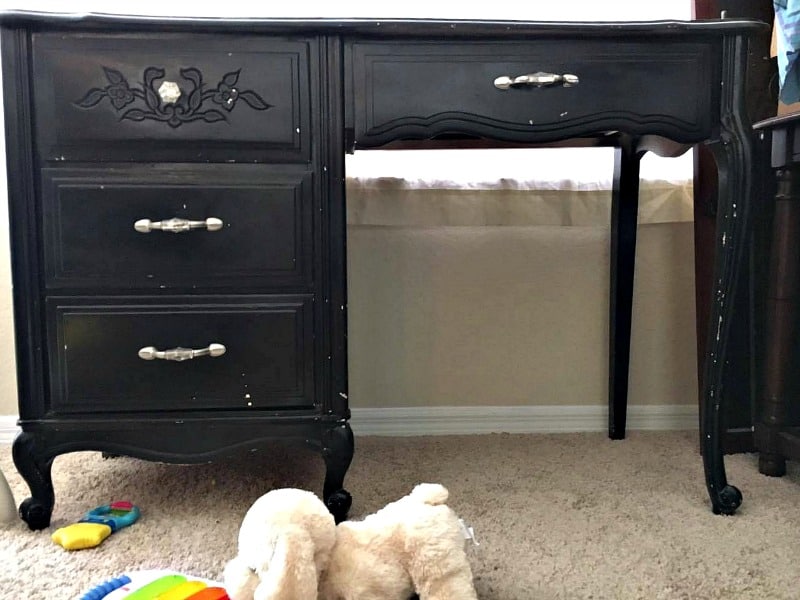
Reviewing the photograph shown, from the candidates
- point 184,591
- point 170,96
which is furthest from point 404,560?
point 170,96

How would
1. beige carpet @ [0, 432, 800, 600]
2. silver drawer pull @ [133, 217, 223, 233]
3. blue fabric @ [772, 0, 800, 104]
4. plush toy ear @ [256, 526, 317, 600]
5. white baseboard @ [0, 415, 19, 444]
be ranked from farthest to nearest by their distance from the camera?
white baseboard @ [0, 415, 19, 444] → blue fabric @ [772, 0, 800, 104] → silver drawer pull @ [133, 217, 223, 233] → beige carpet @ [0, 432, 800, 600] → plush toy ear @ [256, 526, 317, 600]

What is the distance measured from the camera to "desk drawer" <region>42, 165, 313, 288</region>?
3.54ft

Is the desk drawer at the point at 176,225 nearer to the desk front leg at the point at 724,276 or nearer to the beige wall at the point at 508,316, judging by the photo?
the beige wall at the point at 508,316

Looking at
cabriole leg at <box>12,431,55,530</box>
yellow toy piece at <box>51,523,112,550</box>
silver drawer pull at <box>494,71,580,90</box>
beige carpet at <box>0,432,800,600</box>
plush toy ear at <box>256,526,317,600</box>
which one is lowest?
beige carpet at <box>0,432,800,600</box>

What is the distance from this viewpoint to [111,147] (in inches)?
42.5

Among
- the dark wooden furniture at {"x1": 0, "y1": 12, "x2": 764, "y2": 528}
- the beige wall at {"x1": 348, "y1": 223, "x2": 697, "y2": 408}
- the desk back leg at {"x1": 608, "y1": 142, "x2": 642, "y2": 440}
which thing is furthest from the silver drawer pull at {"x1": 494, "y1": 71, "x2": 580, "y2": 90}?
the beige wall at {"x1": 348, "y1": 223, "x2": 697, "y2": 408}

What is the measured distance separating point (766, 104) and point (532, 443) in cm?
85

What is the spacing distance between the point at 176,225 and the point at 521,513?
0.70 meters

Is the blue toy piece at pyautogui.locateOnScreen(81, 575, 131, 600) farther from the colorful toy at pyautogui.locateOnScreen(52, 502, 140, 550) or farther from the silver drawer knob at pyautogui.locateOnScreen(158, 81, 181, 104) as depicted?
the silver drawer knob at pyautogui.locateOnScreen(158, 81, 181, 104)

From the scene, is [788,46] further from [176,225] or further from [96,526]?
[96,526]

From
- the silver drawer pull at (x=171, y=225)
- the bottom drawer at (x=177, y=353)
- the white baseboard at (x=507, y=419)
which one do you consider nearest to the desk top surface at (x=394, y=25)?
the silver drawer pull at (x=171, y=225)

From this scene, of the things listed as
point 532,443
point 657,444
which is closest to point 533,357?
point 532,443

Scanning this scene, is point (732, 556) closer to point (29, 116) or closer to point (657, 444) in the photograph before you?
point (657, 444)

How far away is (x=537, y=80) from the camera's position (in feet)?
3.60
